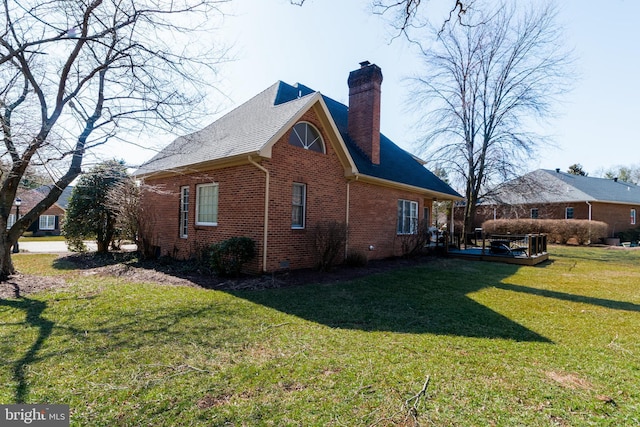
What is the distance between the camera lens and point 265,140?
28.8 ft

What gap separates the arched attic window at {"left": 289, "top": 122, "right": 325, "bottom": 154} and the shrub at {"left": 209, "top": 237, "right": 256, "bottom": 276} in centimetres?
338

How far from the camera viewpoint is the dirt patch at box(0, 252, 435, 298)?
25.7 ft

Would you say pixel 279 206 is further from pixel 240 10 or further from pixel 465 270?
pixel 465 270

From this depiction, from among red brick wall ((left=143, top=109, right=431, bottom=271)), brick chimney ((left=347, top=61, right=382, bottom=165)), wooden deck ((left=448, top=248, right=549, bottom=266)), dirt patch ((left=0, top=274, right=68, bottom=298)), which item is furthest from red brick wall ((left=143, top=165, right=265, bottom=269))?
wooden deck ((left=448, top=248, right=549, bottom=266))

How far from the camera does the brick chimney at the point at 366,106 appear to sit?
13.4 metres

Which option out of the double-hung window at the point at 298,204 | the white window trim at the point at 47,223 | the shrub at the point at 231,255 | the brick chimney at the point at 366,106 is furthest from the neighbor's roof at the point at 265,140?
the white window trim at the point at 47,223

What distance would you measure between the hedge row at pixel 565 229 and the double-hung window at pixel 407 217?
52.4 feet

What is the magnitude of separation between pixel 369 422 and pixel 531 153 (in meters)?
23.1

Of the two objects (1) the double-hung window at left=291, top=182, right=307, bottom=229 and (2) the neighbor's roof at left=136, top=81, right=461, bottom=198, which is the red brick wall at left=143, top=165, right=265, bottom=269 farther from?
(1) the double-hung window at left=291, top=182, right=307, bottom=229

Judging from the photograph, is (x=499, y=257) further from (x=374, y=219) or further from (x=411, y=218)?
(x=374, y=219)

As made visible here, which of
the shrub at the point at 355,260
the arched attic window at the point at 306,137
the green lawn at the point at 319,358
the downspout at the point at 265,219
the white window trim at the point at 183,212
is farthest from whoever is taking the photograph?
the white window trim at the point at 183,212

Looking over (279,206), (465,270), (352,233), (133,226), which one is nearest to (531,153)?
(465,270)

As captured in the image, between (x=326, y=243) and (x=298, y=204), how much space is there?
1527 mm

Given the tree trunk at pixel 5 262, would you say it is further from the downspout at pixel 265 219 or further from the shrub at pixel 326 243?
the shrub at pixel 326 243
